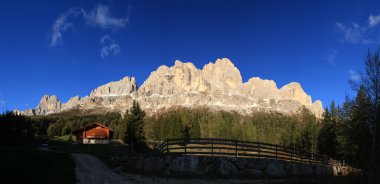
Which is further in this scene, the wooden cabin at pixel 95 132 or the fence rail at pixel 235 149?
the wooden cabin at pixel 95 132

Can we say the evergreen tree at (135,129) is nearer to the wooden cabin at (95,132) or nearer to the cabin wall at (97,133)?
the wooden cabin at (95,132)

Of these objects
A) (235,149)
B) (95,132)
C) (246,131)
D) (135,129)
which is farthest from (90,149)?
(246,131)

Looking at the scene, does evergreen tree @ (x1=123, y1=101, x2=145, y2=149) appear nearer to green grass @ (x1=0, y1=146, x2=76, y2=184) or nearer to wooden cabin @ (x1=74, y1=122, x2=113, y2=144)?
wooden cabin @ (x1=74, y1=122, x2=113, y2=144)

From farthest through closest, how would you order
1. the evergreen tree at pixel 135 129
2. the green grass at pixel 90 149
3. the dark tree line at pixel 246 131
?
the dark tree line at pixel 246 131 < the evergreen tree at pixel 135 129 < the green grass at pixel 90 149

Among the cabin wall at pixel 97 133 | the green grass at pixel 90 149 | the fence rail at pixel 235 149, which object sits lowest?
the green grass at pixel 90 149

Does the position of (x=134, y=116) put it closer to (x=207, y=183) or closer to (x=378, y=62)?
(x=207, y=183)

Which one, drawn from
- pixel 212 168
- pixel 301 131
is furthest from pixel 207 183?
pixel 301 131

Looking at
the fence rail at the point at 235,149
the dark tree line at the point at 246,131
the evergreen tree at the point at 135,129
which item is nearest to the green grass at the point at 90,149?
the evergreen tree at the point at 135,129

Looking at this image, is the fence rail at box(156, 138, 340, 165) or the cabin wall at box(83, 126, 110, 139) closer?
the fence rail at box(156, 138, 340, 165)

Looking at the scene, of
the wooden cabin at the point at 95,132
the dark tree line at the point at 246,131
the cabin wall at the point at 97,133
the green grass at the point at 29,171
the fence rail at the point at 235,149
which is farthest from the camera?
the cabin wall at the point at 97,133

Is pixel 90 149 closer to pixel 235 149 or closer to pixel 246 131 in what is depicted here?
pixel 235 149

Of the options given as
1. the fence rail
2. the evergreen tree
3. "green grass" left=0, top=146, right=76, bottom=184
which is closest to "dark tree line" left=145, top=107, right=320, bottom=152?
the evergreen tree

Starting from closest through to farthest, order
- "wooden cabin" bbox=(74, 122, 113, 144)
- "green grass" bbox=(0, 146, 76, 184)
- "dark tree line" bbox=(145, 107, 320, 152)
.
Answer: "green grass" bbox=(0, 146, 76, 184) → "dark tree line" bbox=(145, 107, 320, 152) → "wooden cabin" bbox=(74, 122, 113, 144)

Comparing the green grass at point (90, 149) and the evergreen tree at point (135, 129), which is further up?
the evergreen tree at point (135, 129)
